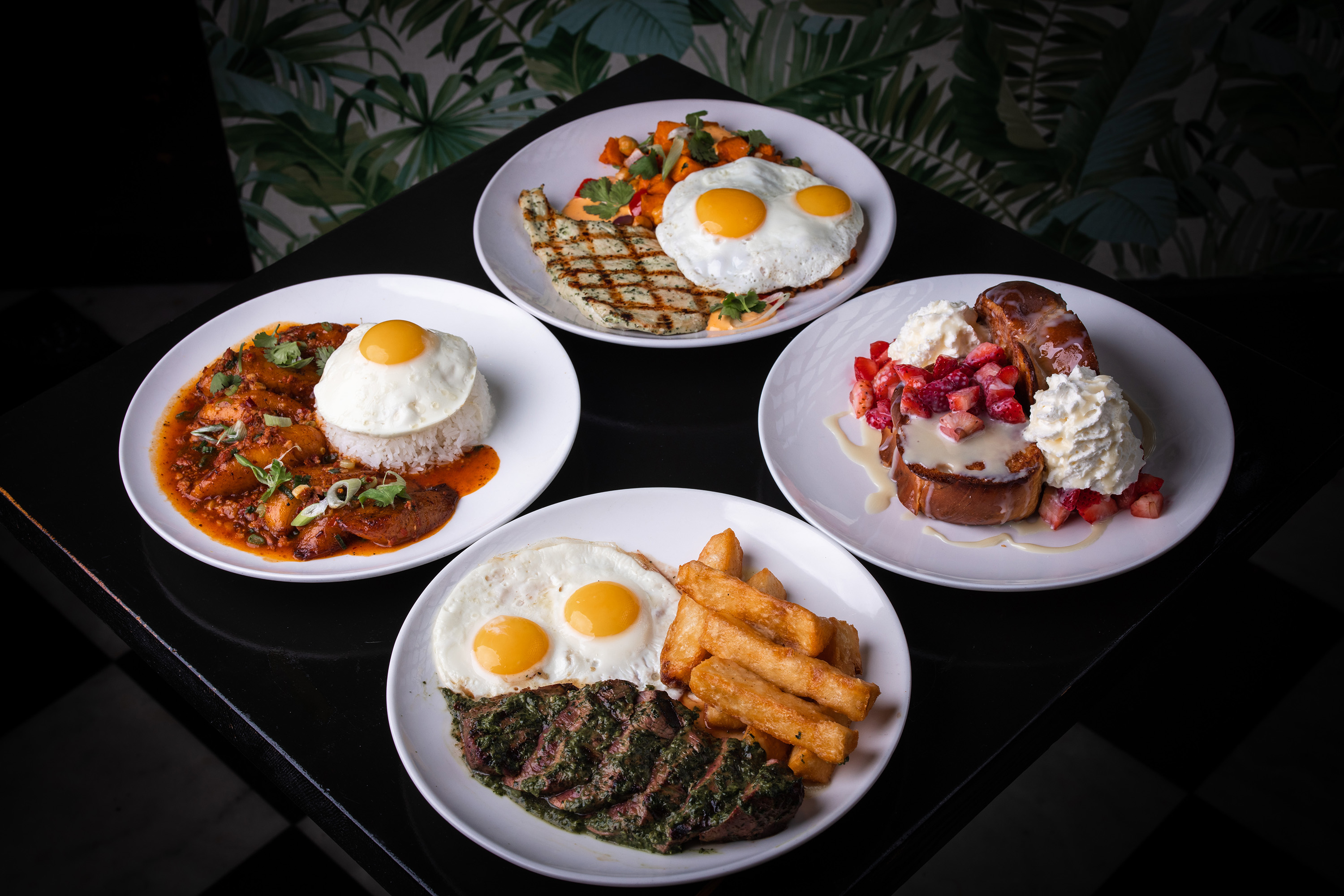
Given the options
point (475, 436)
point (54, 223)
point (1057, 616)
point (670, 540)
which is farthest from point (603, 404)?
point (54, 223)

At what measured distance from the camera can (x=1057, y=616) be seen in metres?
2.70

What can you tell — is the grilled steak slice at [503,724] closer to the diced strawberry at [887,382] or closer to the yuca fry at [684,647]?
the yuca fry at [684,647]

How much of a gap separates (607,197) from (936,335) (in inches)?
64.5

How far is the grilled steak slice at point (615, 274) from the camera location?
3432 millimetres

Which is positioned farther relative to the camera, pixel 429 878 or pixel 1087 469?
pixel 1087 469

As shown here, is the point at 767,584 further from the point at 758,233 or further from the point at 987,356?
the point at 758,233

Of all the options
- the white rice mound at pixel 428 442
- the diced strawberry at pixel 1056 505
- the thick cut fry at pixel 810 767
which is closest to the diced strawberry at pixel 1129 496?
the diced strawberry at pixel 1056 505

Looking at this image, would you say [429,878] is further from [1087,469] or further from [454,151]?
[454,151]

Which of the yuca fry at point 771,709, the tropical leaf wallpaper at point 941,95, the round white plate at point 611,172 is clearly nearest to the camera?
the yuca fry at point 771,709

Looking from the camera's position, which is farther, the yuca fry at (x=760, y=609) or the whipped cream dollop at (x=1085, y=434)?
the whipped cream dollop at (x=1085, y=434)

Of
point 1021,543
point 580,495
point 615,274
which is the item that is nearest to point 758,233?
point 615,274

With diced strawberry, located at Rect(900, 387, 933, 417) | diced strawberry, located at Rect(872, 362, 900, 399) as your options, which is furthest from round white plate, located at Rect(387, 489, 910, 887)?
diced strawberry, located at Rect(872, 362, 900, 399)

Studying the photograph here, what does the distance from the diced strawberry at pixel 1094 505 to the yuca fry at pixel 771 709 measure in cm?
103

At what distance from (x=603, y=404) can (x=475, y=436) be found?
0.47 m
